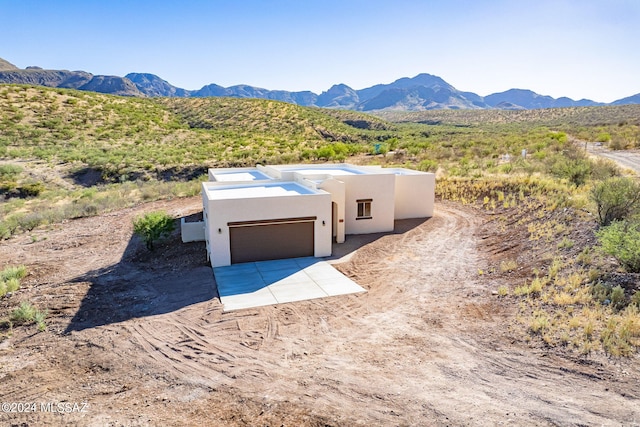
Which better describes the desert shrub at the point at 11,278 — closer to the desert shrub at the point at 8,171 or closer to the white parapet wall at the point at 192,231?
the white parapet wall at the point at 192,231

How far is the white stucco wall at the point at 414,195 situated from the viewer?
72.7 ft

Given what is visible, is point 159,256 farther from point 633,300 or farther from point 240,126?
point 240,126

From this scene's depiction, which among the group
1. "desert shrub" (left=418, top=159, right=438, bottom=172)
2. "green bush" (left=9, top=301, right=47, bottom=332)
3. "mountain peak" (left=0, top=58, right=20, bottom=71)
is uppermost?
"mountain peak" (left=0, top=58, right=20, bottom=71)

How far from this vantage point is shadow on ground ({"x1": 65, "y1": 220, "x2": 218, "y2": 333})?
37.8 feet

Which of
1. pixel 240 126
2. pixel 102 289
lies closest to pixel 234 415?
pixel 102 289

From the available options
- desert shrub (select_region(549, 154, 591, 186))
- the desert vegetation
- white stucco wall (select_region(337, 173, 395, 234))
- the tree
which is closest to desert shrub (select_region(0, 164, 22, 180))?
the desert vegetation

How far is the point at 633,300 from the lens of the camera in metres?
10.0

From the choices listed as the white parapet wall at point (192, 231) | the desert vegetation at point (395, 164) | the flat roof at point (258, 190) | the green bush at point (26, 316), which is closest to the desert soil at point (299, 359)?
the green bush at point (26, 316)

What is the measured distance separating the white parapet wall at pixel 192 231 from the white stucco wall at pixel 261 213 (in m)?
2.69

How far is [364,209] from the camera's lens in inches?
773

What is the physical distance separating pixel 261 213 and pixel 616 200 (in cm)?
1321

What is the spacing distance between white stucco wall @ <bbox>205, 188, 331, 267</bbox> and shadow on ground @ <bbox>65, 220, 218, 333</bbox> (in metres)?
0.98

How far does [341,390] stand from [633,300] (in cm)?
775

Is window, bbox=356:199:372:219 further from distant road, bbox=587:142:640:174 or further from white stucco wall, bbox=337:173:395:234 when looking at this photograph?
distant road, bbox=587:142:640:174
